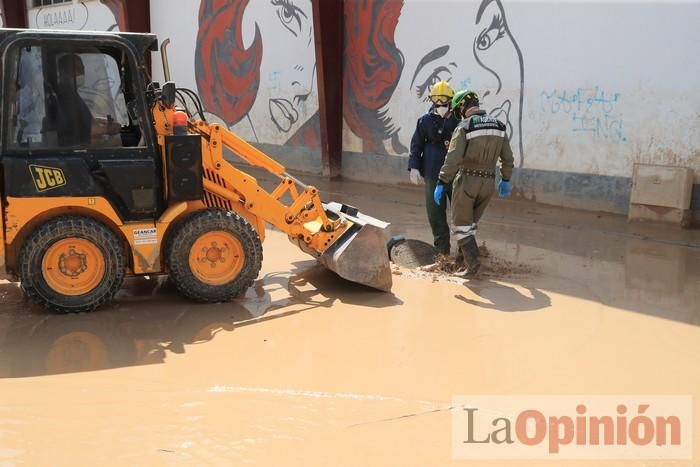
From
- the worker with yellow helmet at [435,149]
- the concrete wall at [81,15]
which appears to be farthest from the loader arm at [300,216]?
the concrete wall at [81,15]

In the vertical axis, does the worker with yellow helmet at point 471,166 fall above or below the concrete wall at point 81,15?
below

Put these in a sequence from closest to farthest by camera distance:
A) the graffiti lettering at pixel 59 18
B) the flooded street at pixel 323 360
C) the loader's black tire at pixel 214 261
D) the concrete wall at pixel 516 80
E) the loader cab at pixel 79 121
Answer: the flooded street at pixel 323 360 → the loader cab at pixel 79 121 → the loader's black tire at pixel 214 261 → the concrete wall at pixel 516 80 → the graffiti lettering at pixel 59 18

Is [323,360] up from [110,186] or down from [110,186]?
down

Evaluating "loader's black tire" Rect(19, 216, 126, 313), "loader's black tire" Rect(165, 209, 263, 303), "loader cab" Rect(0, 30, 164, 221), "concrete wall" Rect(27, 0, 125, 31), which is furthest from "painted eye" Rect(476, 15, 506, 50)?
"concrete wall" Rect(27, 0, 125, 31)

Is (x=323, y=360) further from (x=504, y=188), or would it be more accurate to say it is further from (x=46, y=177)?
(x=504, y=188)

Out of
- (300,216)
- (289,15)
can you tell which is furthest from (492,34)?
(300,216)

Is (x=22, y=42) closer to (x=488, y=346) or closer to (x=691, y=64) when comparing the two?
(x=488, y=346)

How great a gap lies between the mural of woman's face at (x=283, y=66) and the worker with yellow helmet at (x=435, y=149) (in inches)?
247

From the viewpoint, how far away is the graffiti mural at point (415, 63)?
1038cm

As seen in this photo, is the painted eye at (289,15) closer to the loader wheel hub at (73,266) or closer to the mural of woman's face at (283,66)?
the mural of woman's face at (283,66)

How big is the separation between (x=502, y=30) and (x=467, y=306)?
5.85m

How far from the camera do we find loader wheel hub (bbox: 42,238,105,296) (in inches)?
207

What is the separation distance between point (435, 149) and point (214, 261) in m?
2.71

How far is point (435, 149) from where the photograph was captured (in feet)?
23.9
